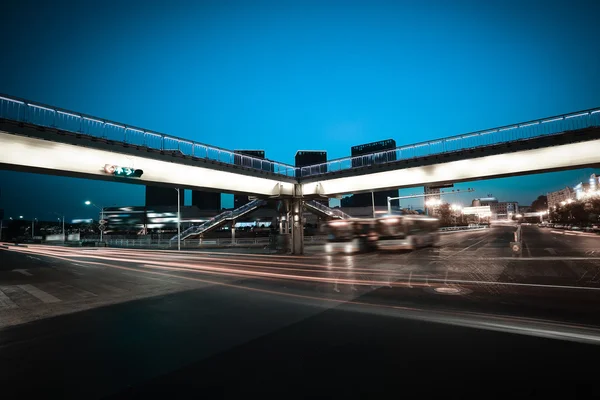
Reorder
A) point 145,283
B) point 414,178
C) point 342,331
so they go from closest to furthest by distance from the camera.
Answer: point 342,331, point 145,283, point 414,178

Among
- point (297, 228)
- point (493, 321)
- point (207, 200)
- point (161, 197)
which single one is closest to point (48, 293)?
point (493, 321)

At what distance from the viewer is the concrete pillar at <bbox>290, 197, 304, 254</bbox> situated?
2856 cm

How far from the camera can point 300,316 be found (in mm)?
7664

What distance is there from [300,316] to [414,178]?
19.7 m

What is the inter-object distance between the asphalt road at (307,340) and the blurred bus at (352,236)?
19.2 metres

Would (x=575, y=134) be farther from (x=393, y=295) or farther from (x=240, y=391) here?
(x=240, y=391)

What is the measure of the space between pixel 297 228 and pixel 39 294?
2025cm

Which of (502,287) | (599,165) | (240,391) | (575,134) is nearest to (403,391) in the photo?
(240,391)

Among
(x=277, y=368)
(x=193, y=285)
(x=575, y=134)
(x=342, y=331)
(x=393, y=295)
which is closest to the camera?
(x=277, y=368)

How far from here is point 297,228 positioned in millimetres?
29297

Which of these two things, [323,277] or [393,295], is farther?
[323,277]

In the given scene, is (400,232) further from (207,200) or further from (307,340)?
(207,200)

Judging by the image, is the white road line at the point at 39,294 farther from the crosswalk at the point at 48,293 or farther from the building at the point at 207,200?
the building at the point at 207,200

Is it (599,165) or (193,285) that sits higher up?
(599,165)
